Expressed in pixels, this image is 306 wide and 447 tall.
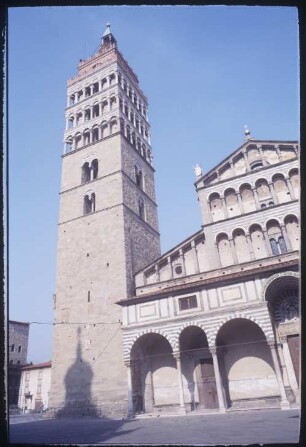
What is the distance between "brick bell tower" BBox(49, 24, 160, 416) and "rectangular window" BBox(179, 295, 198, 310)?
184 inches

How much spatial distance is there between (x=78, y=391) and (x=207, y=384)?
27.9ft

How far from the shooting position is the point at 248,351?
2006 centimetres

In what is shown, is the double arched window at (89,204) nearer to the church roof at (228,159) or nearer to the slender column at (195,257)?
the church roof at (228,159)

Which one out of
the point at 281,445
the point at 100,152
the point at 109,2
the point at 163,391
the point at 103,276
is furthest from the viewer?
the point at 100,152

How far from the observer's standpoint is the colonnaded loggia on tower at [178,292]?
749 inches

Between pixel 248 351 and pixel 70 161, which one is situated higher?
pixel 70 161

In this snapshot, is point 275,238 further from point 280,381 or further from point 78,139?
point 78,139

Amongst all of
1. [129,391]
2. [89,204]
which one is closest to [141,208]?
[89,204]

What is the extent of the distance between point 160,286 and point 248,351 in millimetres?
7293

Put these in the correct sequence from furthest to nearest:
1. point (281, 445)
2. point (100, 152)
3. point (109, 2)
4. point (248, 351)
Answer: point (100, 152) < point (248, 351) < point (281, 445) < point (109, 2)

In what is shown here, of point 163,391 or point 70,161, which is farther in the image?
point 70,161

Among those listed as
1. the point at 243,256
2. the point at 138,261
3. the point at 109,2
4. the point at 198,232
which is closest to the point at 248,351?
the point at 243,256

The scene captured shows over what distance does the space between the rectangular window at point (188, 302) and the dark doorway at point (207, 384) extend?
363cm

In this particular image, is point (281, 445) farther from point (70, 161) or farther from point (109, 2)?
point (70, 161)
